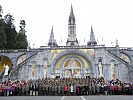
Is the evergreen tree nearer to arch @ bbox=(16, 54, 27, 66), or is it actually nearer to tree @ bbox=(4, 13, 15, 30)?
tree @ bbox=(4, 13, 15, 30)

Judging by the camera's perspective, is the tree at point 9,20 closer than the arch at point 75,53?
No

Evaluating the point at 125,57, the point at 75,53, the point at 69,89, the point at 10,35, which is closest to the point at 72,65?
the point at 75,53

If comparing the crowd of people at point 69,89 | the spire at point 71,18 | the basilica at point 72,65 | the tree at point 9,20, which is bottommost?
the crowd of people at point 69,89

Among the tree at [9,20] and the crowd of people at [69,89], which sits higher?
the tree at [9,20]

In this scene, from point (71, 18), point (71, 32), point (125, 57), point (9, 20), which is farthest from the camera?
point (71, 32)

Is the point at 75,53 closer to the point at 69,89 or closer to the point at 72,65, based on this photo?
the point at 72,65

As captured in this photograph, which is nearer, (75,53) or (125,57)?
(75,53)

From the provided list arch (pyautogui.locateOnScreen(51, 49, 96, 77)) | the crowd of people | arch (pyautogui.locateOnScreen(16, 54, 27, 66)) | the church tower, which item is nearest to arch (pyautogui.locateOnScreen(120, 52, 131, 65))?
arch (pyautogui.locateOnScreen(51, 49, 96, 77))

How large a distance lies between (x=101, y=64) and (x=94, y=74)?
82.4 inches

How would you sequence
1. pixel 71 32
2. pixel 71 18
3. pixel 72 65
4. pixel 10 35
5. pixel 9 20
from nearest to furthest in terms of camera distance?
1. pixel 72 65
2. pixel 10 35
3. pixel 9 20
4. pixel 71 18
5. pixel 71 32

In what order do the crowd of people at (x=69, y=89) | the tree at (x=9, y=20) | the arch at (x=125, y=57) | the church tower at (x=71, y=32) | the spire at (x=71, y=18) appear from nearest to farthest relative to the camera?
the crowd of people at (x=69, y=89), the arch at (x=125, y=57), the tree at (x=9, y=20), the church tower at (x=71, y=32), the spire at (x=71, y=18)

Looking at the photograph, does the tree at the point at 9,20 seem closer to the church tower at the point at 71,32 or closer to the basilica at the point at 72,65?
the church tower at the point at 71,32

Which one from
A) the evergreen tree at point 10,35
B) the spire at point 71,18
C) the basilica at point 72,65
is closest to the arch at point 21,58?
the basilica at point 72,65

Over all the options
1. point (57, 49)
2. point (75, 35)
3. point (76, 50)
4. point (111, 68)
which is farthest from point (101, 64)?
point (75, 35)
